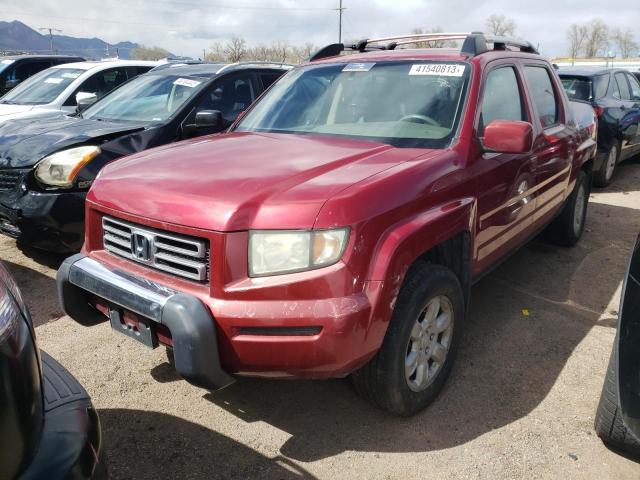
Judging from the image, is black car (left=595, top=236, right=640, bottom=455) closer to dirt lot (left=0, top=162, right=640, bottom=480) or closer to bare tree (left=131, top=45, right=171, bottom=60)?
dirt lot (left=0, top=162, right=640, bottom=480)

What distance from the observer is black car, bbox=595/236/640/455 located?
6.67ft

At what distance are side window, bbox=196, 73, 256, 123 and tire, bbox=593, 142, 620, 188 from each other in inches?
199

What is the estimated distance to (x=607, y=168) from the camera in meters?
7.82

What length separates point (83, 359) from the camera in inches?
128

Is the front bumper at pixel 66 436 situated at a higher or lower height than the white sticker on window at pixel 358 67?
lower

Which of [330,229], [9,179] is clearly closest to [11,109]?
[9,179]

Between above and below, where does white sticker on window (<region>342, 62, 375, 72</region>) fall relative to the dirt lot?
above

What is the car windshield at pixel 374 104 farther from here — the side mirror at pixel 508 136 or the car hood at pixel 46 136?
the car hood at pixel 46 136

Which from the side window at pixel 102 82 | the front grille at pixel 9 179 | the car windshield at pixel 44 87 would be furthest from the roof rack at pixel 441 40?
the car windshield at pixel 44 87

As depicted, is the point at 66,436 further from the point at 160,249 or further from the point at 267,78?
the point at 267,78

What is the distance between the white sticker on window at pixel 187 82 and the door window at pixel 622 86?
259 inches

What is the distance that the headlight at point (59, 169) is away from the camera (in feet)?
13.7

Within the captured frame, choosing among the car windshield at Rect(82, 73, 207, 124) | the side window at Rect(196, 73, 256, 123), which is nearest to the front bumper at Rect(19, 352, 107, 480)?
the car windshield at Rect(82, 73, 207, 124)

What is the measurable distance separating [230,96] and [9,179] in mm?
2191
